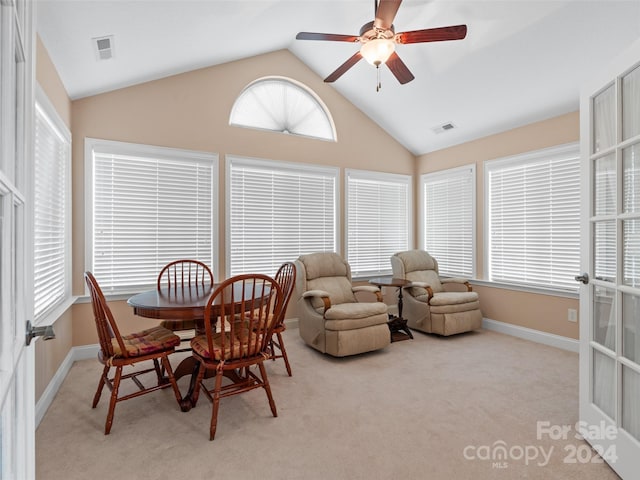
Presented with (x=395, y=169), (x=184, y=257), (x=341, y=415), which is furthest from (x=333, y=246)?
(x=341, y=415)

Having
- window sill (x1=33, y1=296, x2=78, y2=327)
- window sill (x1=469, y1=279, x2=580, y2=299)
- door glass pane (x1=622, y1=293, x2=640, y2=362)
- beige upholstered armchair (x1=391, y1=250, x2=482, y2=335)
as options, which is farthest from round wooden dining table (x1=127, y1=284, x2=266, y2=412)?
window sill (x1=469, y1=279, x2=580, y2=299)

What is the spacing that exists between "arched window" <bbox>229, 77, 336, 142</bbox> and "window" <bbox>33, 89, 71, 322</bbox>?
1789mm

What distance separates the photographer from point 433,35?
2416mm

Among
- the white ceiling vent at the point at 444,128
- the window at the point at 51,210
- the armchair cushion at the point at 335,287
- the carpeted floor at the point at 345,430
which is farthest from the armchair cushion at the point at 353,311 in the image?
the white ceiling vent at the point at 444,128

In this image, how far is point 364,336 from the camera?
350cm

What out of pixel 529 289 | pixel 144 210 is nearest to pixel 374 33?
pixel 144 210

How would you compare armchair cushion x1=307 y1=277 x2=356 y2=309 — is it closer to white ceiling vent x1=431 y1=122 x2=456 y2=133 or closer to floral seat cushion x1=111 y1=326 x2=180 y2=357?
floral seat cushion x1=111 y1=326 x2=180 y2=357

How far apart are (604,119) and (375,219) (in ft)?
11.2

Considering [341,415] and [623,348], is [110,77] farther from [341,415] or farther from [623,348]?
[623,348]

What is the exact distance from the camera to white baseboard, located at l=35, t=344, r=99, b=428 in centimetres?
235

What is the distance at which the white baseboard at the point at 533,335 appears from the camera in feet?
12.2

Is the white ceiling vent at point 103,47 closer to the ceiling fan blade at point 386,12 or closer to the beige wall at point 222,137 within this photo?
the beige wall at point 222,137

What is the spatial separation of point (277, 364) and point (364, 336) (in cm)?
90

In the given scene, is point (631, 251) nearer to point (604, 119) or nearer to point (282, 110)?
point (604, 119)
